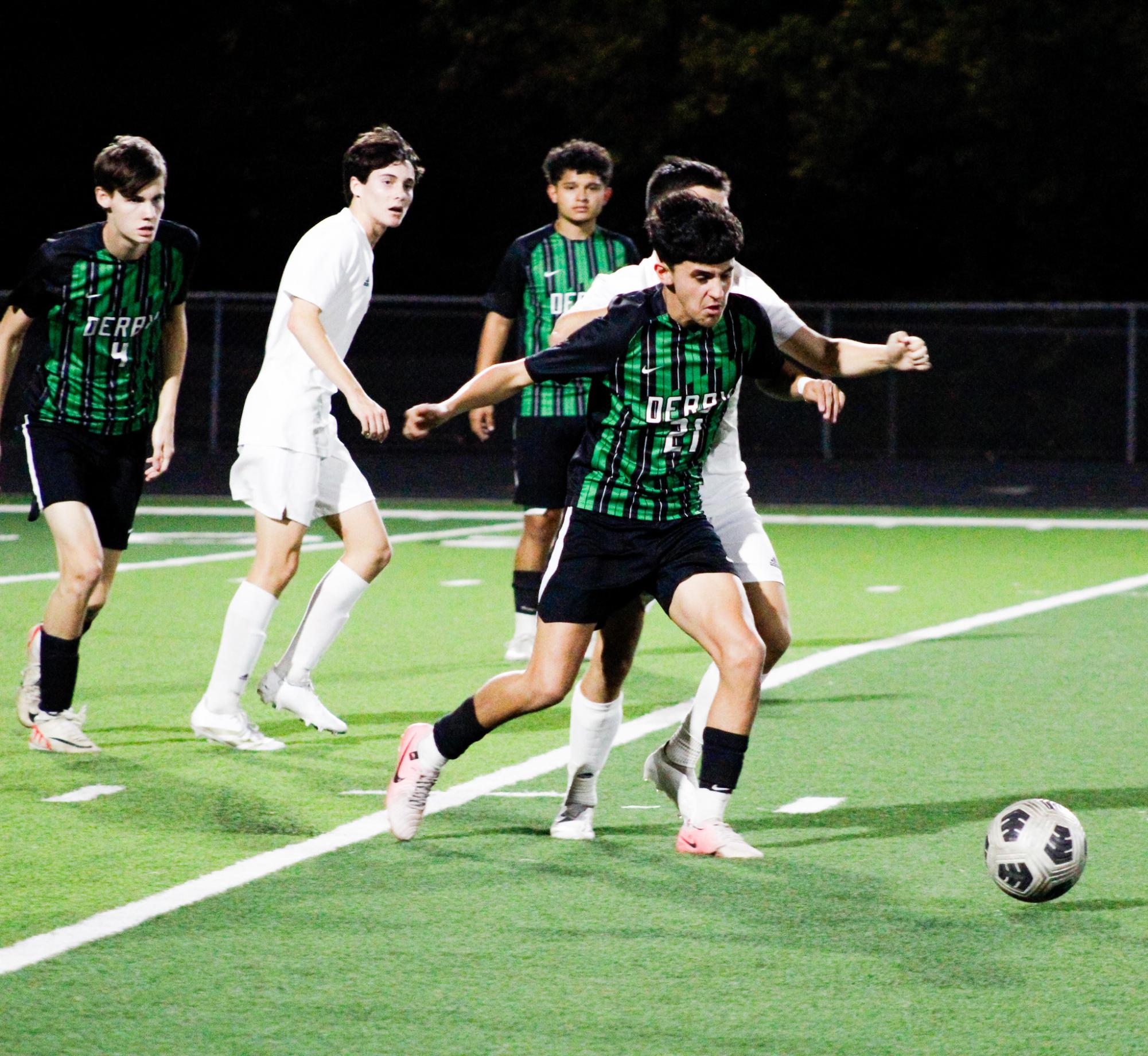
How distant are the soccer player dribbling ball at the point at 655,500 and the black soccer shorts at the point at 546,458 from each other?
3.67 metres

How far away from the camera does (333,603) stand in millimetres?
7699

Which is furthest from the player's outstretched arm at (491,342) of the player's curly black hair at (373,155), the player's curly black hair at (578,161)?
the player's curly black hair at (373,155)

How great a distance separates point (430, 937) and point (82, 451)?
10.1 ft

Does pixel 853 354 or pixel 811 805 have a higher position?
pixel 853 354

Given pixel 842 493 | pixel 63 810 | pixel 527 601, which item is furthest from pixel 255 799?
pixel 842 493

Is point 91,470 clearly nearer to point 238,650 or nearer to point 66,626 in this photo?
point 66,626

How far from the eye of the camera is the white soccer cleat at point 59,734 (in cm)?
727

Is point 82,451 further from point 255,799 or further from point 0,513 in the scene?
point 0,513

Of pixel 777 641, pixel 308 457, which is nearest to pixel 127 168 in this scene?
pixel 308 457

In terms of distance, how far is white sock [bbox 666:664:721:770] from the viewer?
621 cm

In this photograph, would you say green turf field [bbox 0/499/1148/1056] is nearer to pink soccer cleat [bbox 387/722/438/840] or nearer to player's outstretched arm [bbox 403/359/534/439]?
pink soccer cleat [bbox 387/722/438/840]

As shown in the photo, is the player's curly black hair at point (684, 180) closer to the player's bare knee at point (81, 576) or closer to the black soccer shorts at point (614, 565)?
the black soccer shorts at point (614, 565)

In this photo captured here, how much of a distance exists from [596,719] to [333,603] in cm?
197

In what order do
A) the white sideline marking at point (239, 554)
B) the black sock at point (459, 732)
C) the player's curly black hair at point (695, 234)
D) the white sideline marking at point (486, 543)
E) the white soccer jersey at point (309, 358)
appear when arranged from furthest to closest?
1. the white sideline marking at point (486, 543)
2. the white sideline marking at point (239, 554)
3. the white soccer jersey at point (309, 358)
4. the black sock at point (459, 732)
5. the player's curly black hair at point (695, 234)
